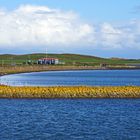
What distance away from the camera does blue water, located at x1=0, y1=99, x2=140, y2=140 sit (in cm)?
3819

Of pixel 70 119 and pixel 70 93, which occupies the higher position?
pixel 70 93

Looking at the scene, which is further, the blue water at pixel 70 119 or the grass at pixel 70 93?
the grass at pixel 70 93

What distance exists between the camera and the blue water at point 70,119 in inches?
1503

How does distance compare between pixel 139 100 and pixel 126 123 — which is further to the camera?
pixel 139 100

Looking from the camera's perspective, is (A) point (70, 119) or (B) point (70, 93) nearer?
Answer: (A) point (70, 119)

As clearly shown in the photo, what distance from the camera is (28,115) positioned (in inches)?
1989

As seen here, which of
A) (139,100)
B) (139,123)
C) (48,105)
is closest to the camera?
(139,123)

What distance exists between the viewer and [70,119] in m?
47.3

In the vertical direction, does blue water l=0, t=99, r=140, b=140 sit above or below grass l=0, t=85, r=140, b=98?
below

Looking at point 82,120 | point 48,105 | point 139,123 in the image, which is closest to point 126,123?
point 139,123

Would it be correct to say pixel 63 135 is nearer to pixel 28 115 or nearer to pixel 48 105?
pixel 28 115

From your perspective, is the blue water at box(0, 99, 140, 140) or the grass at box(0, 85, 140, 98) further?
the grass at box(0, 85, 140, 98)

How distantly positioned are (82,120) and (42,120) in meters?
3.91

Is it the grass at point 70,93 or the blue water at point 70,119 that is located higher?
the grass at point 70,93
